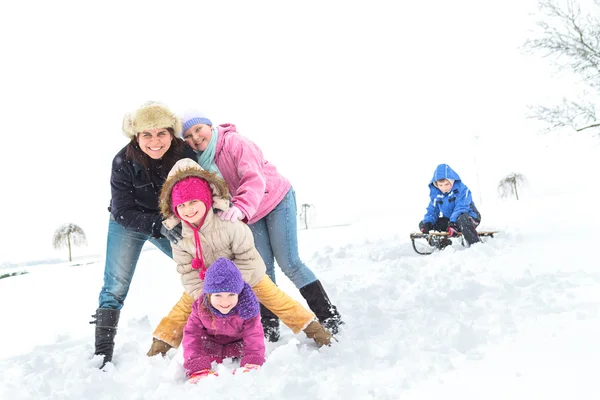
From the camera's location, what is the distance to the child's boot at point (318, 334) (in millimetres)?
3161

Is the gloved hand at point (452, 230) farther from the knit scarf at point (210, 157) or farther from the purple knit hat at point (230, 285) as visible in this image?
the purple knit hat at point (230, 285)

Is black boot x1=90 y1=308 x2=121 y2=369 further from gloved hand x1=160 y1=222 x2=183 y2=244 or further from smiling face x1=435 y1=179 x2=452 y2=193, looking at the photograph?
smiling face x1=435 y1=179 x2=452 y2=193

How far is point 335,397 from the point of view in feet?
7.11

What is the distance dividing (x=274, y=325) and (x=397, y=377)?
155 centimetres

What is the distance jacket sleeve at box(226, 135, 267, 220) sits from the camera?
10.5ft

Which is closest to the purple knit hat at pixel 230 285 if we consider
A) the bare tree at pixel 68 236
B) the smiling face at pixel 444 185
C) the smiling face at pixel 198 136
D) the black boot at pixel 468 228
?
the smiling face at pixel 198 136

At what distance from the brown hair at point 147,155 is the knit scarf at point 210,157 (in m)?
0.18

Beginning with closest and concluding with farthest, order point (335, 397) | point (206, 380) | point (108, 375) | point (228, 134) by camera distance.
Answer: point (335, 397) → point (206, 380) → point (108, 375) → point (228, 134)

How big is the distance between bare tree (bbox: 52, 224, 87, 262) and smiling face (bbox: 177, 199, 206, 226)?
23.6m

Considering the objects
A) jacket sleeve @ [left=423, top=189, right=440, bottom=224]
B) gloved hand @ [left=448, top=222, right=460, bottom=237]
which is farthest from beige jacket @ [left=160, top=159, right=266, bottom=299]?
jacket sleeve @ [left=423, top=189, right=440, bottom=224]

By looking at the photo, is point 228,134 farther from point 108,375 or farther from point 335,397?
point 335,397

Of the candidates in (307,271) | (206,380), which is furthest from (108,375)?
(307,271)

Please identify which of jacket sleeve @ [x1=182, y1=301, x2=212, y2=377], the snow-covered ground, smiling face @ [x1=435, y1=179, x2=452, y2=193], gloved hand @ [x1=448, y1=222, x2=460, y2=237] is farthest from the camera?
smiling face @ [x1=435, y1=179, x2=452, y2=193]

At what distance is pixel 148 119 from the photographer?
3184 mm
